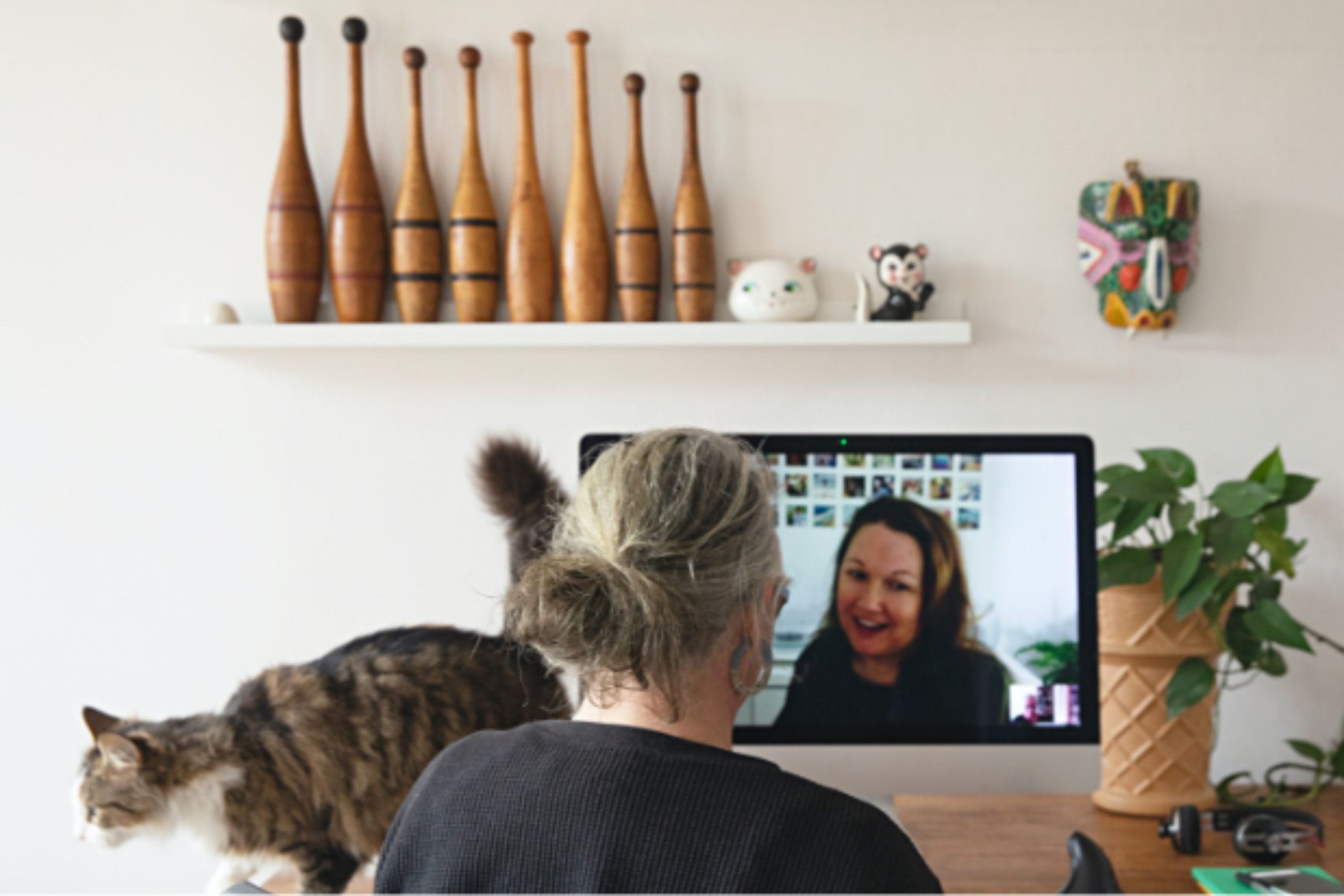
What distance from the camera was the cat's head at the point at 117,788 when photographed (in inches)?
48.4

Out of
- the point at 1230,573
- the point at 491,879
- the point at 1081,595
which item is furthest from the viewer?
the point at 1230,573

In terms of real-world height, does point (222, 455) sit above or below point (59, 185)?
below

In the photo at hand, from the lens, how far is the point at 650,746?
833 mm

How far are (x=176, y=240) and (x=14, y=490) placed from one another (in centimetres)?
49

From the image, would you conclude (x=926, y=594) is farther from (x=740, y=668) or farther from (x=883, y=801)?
(x=740, y=668)

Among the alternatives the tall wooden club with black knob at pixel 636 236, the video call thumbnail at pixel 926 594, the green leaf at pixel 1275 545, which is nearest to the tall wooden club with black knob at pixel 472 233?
the tall wooden club with black knob at pixel 636 236

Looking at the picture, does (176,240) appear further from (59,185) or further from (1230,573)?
(1230,573)

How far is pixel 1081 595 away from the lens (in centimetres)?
135

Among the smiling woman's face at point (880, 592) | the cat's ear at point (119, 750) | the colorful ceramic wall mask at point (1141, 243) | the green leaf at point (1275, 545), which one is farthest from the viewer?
the colorful ceramic wall mask at point (1141, 243)

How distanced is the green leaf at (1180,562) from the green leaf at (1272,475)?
5.9 inches

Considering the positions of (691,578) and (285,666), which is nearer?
(691,578)

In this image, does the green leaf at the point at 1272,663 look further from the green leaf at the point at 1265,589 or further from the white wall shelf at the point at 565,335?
the white wall shelf at the point at 565,335

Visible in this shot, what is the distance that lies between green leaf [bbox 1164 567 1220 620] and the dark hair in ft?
1.16

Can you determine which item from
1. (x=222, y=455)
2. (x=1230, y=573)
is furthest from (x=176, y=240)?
(x=1230, y=573)
